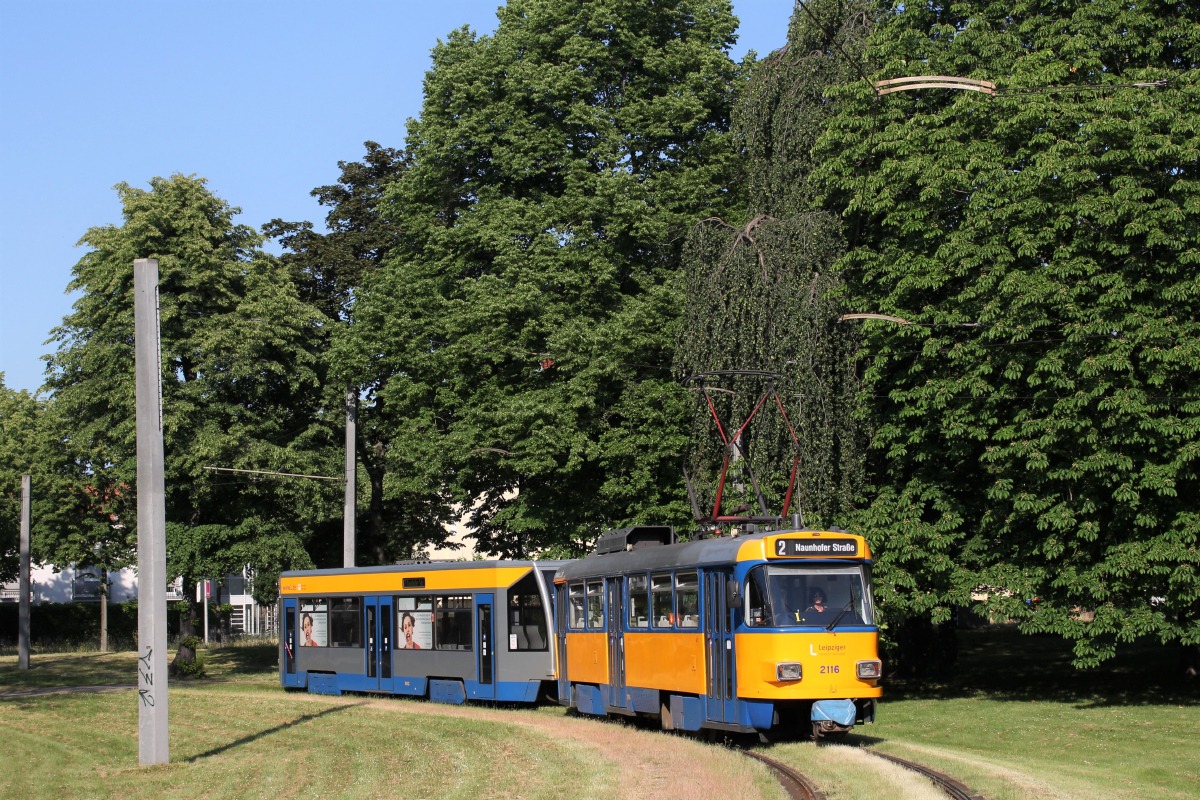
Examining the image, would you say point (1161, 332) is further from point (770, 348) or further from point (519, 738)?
point (519, 738)

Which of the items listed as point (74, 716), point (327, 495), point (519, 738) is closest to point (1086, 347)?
point (519, 738)

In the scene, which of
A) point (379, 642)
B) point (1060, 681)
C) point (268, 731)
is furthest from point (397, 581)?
point (1060, 681)

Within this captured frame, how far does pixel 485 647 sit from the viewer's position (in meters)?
24.0

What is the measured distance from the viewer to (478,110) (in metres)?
33.2

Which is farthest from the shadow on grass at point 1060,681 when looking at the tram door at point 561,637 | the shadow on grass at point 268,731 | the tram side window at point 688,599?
the shadow on grass at point 268,731

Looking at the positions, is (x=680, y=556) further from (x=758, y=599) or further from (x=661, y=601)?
(x=758, y=599)

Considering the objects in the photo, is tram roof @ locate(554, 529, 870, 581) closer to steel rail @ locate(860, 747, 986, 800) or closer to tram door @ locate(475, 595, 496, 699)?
tram door @ locate(475, 595, 496, 699)

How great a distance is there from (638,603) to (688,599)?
74.7 inches

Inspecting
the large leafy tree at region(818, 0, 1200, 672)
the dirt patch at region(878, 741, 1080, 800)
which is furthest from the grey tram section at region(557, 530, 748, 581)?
the large leafy tree at region(818, 0, 1200, 672)

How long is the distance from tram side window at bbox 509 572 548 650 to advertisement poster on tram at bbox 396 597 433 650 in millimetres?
2242

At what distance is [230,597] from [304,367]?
4023 centimetres

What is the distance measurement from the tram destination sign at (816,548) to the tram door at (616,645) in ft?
14.8

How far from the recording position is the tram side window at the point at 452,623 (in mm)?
24422

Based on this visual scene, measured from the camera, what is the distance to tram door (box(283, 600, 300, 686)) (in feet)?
97.1
